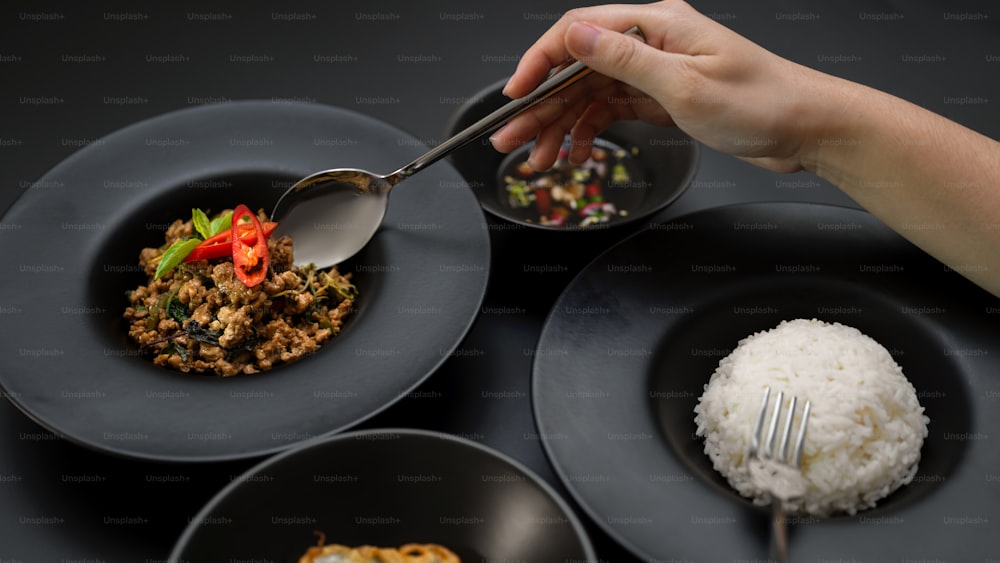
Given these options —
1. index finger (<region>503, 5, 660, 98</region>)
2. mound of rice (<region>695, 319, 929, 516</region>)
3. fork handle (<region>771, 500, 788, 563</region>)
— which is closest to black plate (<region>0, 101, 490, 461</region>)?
index finger (<region>503, 5, 660, 98</region>)

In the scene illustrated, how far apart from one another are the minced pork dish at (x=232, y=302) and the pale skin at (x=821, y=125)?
2.64 ft

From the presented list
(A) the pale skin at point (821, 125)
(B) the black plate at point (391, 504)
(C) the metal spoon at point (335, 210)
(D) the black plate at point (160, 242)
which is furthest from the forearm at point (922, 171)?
(B) the black plate at point (391, 504)

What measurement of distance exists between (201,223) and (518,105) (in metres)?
0.77

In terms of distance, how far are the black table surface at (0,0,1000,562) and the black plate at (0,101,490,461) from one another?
0.19 m

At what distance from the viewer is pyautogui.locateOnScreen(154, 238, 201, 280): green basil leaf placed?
6.61 feet

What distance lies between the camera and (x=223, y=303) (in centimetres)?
200

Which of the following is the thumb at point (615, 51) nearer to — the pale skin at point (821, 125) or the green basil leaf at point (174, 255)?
the pale skin at point (821, 125)

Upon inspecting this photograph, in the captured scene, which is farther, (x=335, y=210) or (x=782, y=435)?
(x=335, y=210)

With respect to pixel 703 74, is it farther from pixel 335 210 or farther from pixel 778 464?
pixel 335 210

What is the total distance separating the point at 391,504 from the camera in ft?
5.00

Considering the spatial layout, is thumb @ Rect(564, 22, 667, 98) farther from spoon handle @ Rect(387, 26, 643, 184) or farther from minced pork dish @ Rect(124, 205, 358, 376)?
minced pork dish @ Rect(124, 205, 358, 376)

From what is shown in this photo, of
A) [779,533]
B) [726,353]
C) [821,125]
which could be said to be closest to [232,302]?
[726,353]

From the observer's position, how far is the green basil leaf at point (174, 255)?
2.01 metres

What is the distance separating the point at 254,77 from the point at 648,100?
1235mm
